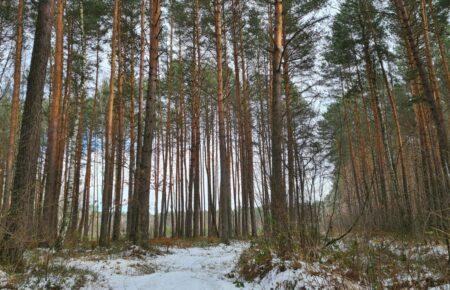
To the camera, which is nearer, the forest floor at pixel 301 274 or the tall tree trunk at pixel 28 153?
the forest floor at pixel 301 274

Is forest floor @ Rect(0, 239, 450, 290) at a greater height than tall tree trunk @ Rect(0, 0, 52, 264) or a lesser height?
lesser

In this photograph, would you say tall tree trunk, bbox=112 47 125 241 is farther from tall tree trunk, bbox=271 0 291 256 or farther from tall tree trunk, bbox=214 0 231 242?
tall tree trunk, bbox=271 0 291 256

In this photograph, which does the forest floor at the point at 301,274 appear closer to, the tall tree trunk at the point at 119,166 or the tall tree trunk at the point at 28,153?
the tall tree trunk at the point at 28,153

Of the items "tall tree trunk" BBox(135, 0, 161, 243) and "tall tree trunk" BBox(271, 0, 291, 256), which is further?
"tall tree trunk" BBox(135, 0, 161, 243)

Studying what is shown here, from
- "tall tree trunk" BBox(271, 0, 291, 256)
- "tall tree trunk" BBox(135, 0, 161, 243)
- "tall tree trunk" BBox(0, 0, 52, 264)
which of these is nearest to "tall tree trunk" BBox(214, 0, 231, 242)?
"tall tree trunk" BBox(135, 0, 161, 243)

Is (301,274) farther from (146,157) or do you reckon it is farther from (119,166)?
(119,166)

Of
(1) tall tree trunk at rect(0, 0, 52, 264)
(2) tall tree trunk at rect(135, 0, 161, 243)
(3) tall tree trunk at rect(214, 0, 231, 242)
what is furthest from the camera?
(3) tall tree trunk at rect(214, 0, 231, 242)

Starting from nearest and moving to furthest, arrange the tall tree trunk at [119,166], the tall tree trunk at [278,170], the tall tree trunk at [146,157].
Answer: the tall tree trunk at [278,170], the tall tree trunk at [146,157], the tall tree trunk at [119,166]

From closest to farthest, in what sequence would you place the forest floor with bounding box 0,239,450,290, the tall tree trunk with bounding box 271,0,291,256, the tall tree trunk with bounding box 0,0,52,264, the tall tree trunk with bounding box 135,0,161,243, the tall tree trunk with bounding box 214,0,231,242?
the forest floor with bounding box 0,239,450,290, the tall tree trunk with bounding box 0,0,52,264, the tall tree trunk with bounding box 271,0,291,256, the tall tree trunk with bounding box 135,0,161,243, the tall tree trunk with bounding box 214,0,231,242

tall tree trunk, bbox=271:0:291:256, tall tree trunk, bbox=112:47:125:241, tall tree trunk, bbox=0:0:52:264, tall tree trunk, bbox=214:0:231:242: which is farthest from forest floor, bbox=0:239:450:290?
tall tree trunk, bbox=112:47:125:241

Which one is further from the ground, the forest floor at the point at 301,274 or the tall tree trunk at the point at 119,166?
the tall tree trunk at the point at 119,166

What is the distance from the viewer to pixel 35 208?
4418mm

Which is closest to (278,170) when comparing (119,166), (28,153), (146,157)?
(28,153)

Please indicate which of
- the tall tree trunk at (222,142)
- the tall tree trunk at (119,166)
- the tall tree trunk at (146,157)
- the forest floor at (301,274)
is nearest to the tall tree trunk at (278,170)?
the forest floor at (301,274)
